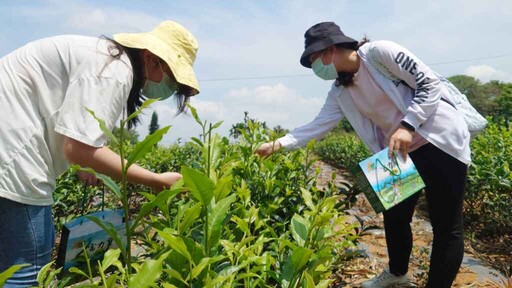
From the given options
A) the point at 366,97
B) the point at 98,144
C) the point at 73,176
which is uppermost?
the point at 366,97

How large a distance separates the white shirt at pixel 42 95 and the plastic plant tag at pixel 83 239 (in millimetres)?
245

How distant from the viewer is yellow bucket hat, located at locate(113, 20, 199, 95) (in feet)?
4.83

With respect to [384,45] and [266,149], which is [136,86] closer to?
[266,149]

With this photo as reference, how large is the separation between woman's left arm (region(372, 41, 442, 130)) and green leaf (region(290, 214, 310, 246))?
3.18 ft

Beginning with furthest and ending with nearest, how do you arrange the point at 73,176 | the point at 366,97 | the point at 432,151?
1. the point at 73,176
2. the point at 366,97
3. the point at 432,151

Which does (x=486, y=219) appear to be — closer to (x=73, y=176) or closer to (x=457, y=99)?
(x=457, y=99)

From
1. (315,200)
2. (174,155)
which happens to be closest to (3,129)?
(315,200)

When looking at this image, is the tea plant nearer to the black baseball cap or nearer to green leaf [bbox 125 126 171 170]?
green leaf [bbox 125 126 171 170]

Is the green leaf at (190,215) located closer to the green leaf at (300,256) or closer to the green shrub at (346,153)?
the green leaf at (300,256)

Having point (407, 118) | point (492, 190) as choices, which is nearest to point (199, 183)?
point (407, 118)

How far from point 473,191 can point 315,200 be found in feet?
10.4

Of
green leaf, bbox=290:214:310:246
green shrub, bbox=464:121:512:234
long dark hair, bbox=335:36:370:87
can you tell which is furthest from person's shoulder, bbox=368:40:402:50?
green shrub, bbox=464:121:512:234

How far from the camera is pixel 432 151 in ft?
6.78

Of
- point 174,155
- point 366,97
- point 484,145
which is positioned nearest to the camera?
point 366,97
